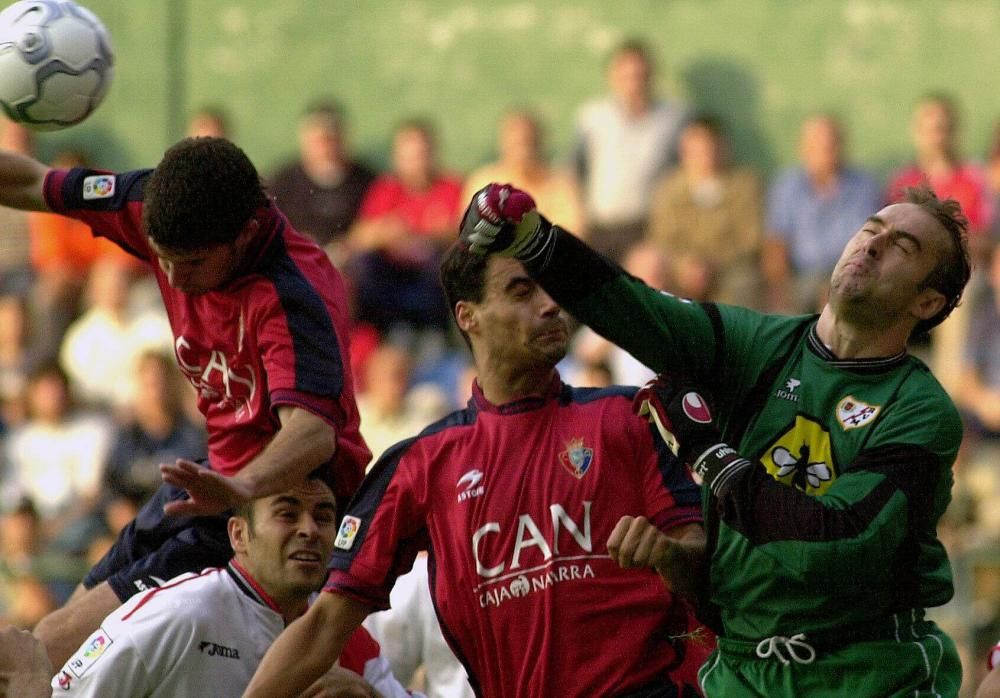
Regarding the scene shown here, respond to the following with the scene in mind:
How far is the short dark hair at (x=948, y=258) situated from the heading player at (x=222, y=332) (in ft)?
6.25

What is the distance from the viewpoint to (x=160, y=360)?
12.6 metres

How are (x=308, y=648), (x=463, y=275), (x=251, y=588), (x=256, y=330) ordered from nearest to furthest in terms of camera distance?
1. (x=308, y=648)
2. (x=463, y=275)
3. (x=256, y=330)
4. (x=251, y=588)

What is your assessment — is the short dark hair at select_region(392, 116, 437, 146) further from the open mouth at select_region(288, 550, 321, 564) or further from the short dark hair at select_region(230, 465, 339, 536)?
the open mouth at select_region(288, 550, 321, 564)

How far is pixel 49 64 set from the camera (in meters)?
6.73

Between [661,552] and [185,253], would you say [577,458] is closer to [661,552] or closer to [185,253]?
[661,552]

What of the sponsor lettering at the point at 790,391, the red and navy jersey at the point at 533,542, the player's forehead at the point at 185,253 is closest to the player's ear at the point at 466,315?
the red and navy jersey at the point at 533,542

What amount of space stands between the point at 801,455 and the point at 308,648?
5.18 feet

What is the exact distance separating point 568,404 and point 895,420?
3.70ft

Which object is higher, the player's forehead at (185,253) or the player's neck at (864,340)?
the player's forehead at (185,253)

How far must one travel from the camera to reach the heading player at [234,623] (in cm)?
613

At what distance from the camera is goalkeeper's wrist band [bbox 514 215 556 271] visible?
17.3 feet

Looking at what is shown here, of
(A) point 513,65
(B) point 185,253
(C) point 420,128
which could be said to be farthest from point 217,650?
(A) point 513,65

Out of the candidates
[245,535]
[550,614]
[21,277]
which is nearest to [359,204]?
[21,277]

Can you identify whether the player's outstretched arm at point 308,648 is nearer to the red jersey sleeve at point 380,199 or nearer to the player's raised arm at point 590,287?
the player's raised arm at point 590,287
